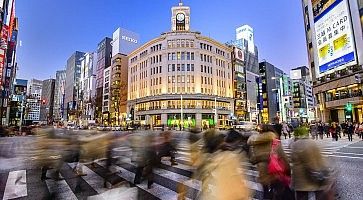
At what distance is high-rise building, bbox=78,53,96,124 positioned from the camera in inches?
4601

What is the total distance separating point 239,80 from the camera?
84438 mm

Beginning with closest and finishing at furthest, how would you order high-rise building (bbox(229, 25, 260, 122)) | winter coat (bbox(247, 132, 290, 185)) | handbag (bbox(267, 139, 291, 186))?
1. handbag (bbox(267, 139, 291, 186))
2. winter coat (bbox(247, 132, 290, 185))
3. high-rise building (bbox(229, 25, 260, 122))

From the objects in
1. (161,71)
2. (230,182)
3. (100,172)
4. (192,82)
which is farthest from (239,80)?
(230,182)

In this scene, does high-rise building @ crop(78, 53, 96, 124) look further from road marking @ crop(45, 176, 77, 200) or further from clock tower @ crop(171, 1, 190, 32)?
road marking @ crop(45, 176, 77, 200)

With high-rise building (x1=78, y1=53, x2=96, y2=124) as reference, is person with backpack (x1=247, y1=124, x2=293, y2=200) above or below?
below

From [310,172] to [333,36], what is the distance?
131 feet

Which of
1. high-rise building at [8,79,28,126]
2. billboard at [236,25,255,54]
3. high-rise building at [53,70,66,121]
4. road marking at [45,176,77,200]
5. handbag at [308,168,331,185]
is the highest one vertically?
billboard at [236,25,255,54]

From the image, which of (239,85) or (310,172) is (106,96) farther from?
(310,172)

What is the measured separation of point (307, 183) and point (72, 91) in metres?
154

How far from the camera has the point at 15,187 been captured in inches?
290

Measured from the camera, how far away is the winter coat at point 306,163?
374 centimetres

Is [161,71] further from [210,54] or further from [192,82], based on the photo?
[210,54]

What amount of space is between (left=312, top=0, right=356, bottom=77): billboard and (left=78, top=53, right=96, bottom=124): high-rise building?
97397 millimetres

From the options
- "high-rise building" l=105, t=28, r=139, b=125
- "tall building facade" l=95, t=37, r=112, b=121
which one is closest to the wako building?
"high-rise building" l=105, t=28, r=139, b=125
